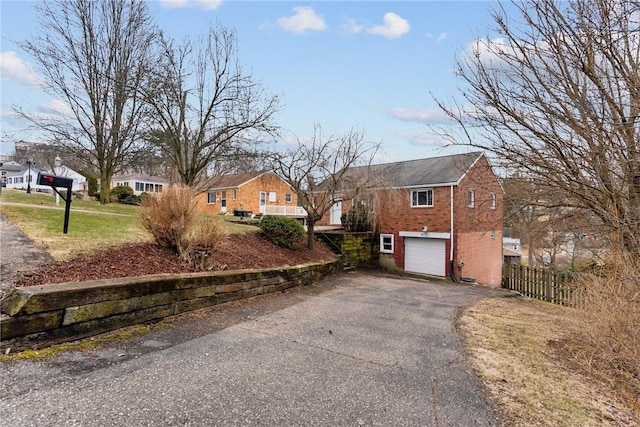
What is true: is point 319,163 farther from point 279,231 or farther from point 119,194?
point 119,194

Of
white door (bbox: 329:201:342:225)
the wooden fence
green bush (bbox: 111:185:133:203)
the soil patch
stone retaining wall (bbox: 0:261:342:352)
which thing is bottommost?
the wooden fence

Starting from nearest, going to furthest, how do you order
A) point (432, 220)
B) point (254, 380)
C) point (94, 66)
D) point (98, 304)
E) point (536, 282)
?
point (254, 380), point (98, 304), point (536, 282), point (94, 66), point (432, 220)

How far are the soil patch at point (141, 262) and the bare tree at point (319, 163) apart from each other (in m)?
2.60

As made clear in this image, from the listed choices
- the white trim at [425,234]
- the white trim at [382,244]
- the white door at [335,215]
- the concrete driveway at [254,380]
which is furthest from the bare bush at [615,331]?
the white door at [335,215]

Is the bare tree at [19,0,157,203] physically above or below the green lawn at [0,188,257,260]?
above

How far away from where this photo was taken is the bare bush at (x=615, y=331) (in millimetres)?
3830

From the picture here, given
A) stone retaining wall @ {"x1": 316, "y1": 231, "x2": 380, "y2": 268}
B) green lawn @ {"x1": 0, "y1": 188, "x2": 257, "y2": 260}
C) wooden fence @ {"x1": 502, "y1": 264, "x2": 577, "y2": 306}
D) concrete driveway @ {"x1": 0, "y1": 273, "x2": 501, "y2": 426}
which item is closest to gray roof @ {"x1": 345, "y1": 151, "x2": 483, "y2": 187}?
stone retaining wall @ {"x1": 316, "y1": 231, "x2": 380, "y2": 268}

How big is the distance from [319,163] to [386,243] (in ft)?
27.7

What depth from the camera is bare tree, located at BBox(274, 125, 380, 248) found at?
11.6 meters

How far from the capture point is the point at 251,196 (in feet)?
99.8

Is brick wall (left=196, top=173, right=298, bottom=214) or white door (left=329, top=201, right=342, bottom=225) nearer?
white door (left=329, top=201, right=342, bottom=225)

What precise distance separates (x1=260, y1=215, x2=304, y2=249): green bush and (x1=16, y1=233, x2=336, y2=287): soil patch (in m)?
0.77

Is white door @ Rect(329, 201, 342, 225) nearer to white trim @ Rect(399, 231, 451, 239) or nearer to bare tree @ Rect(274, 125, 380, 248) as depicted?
white trim @ Rect(399, 231, 451, 239)

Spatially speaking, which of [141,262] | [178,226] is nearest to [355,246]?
[178,226]
